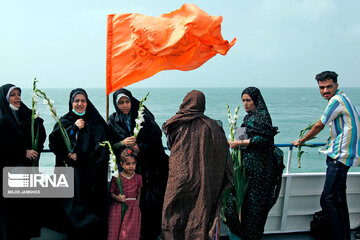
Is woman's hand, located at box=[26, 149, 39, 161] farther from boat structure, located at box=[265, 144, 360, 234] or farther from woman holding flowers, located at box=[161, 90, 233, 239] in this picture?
boat structure, located at box=[265, 144, 360, 234]

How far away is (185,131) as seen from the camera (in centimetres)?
292

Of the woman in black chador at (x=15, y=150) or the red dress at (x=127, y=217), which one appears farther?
the red dress at (x=127, y=217)

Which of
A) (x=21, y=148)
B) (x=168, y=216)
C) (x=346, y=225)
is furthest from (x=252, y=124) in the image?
(x=21, y=148)

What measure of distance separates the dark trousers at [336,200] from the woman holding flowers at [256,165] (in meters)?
0.44

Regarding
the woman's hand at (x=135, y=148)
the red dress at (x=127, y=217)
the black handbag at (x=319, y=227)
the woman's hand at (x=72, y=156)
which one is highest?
the woman's hand at (x=135, y=148)

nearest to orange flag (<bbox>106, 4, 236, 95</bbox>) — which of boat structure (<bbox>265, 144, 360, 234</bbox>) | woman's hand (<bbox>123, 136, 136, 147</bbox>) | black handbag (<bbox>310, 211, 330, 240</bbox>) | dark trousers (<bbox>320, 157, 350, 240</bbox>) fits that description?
woman's hand (<bbox>123, 136, 136, 147</bbox>)

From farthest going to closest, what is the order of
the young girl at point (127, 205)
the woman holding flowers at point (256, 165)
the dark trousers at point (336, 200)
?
the dark trousers at point (336, 200) → the woman holding flowers at point (256, 165) → the young girl at point (127, 205)

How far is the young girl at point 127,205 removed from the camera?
3191 millimetres

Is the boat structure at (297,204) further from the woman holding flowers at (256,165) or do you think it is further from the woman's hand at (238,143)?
the woman's hand at (238,143)

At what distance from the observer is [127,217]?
321 cm

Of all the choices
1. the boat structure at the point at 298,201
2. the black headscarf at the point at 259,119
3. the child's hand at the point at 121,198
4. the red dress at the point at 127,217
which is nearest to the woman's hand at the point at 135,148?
the red dress at the point at 127,217

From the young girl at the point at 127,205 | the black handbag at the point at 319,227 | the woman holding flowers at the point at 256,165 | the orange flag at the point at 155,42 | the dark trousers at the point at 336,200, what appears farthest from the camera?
the orange flag at the point at 155,42

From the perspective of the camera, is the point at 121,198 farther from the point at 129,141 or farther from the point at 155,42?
the point at 155,42

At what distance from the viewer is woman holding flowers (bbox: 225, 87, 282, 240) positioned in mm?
3309
